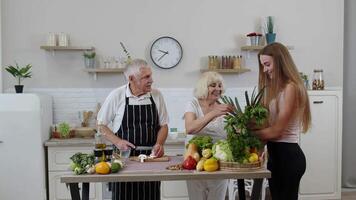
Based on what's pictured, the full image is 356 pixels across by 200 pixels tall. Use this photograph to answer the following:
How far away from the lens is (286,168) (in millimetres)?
2246

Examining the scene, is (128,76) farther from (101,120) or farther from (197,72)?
(197,72)

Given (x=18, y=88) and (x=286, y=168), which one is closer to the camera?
(x=286, y=168)

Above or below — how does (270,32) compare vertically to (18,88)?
above

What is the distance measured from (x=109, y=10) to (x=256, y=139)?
3060mm

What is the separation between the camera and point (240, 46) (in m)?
4.85

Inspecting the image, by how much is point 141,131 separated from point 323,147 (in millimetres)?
2520

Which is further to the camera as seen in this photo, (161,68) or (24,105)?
(161,68)

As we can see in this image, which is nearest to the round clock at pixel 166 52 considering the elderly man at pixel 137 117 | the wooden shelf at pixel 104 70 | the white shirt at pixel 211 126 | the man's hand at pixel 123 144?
the wooden shelf at pixel 104 70

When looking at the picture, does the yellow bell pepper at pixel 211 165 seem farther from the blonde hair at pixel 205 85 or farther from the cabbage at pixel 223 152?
the blonde hair at pixel 205 85

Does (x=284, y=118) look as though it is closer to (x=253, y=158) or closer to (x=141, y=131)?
(x=253, y=158)

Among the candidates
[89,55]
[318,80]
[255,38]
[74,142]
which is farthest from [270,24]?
[74,142]

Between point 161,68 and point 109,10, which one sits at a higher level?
point 109,10

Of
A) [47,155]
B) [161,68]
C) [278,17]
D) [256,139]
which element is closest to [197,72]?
[161,68]

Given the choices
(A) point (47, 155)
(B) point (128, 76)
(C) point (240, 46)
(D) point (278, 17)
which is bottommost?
(A) point (47, 155)
